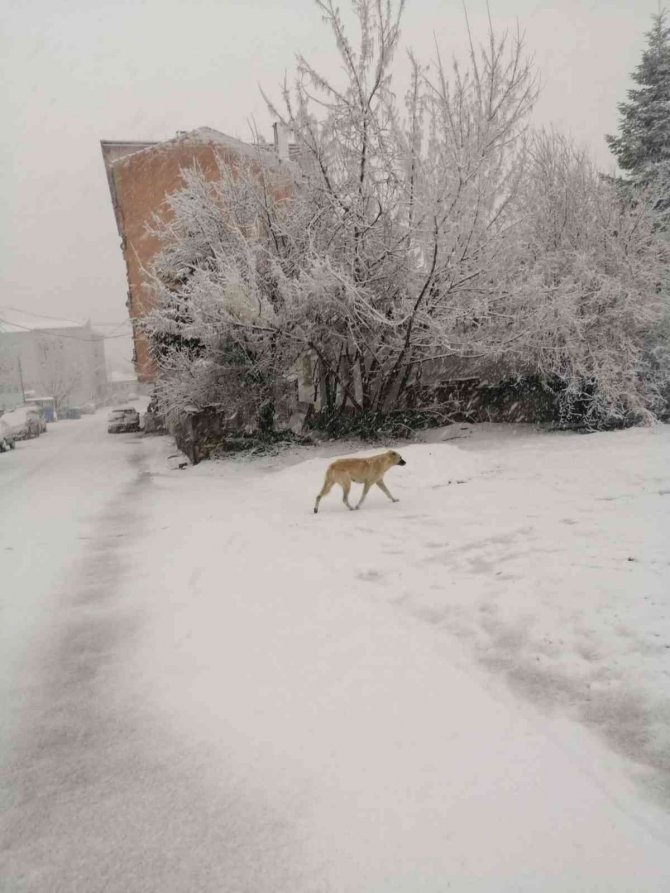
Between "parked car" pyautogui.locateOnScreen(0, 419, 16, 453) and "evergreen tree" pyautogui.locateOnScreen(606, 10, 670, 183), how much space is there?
24.6 m

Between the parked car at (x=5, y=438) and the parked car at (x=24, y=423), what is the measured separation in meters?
0.98

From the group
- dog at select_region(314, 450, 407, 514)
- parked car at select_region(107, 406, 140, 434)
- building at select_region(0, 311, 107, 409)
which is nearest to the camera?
dog at select_region(314, 450, 407, 514)

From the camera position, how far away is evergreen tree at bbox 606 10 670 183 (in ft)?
59.5

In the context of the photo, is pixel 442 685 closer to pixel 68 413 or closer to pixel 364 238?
pixel 364 238

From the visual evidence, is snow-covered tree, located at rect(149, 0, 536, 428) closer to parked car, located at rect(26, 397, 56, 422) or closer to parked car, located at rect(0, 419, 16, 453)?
parked car, located at rect(0, 419, 16, 453)

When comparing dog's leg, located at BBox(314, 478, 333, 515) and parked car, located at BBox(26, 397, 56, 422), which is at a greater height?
dog's leg, located at BBox(314, 478, 333, 515)

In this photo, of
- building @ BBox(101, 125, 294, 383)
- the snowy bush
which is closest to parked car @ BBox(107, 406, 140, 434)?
building @ BBox(101, 125, 294, 383)

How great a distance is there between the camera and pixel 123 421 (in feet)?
88.8

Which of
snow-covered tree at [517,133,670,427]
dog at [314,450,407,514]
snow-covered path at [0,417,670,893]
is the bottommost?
snow-covered path at [0,417,670,893]

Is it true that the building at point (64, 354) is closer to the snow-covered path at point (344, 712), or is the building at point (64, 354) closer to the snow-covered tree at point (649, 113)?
the snow-covered tree at point (649, 113)

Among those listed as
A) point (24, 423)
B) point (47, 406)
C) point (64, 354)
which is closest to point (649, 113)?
point (24, 423)

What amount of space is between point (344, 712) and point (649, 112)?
23.2 meters

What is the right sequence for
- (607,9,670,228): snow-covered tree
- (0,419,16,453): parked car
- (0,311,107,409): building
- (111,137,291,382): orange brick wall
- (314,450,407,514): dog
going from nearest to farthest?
(314,450,407,514): dog < (607,9,670,228): snow-covered tree < (111,137,291,382): orange brick wall < (0,419,16,453): parked car < (0,311,107,409): building

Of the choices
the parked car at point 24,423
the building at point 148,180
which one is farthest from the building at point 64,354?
the building at point 148,180
